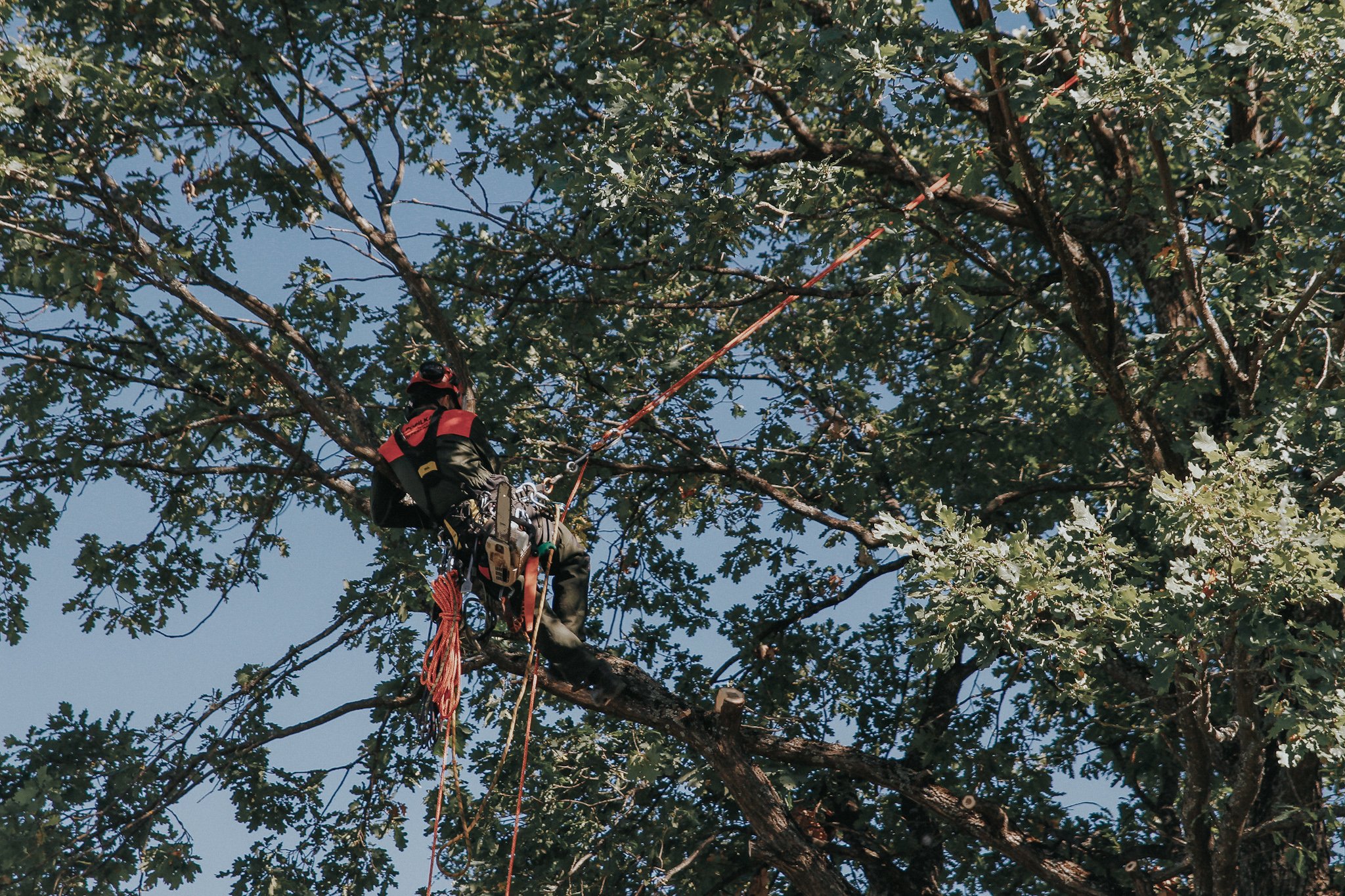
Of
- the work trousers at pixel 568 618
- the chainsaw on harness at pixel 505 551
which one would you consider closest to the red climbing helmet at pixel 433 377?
the chainsaw on harness at pixel 505 551

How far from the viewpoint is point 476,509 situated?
254 inches

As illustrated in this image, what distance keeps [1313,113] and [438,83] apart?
537cm

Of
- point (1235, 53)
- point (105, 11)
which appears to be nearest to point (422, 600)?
point (105, 11)

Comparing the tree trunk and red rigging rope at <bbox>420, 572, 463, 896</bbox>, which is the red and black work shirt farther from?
the tree trunk

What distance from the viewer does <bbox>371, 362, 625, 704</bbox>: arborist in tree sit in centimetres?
644

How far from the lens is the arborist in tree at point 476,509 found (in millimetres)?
6438

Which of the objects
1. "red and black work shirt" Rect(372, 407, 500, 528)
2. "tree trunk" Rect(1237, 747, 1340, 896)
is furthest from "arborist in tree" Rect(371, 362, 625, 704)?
"tree trunk" Rect(1237, 747, 1340, 896)

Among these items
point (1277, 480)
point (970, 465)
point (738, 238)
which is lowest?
point (1277, 480)

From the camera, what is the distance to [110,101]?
22.7 feet

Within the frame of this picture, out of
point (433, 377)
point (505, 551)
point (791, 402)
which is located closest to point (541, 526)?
point (505, 551)

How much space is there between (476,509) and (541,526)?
1.12ft

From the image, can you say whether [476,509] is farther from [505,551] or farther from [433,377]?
[433,377]

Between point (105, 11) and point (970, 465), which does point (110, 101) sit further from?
point (970, 465)

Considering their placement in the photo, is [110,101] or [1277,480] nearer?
[1277,480]
